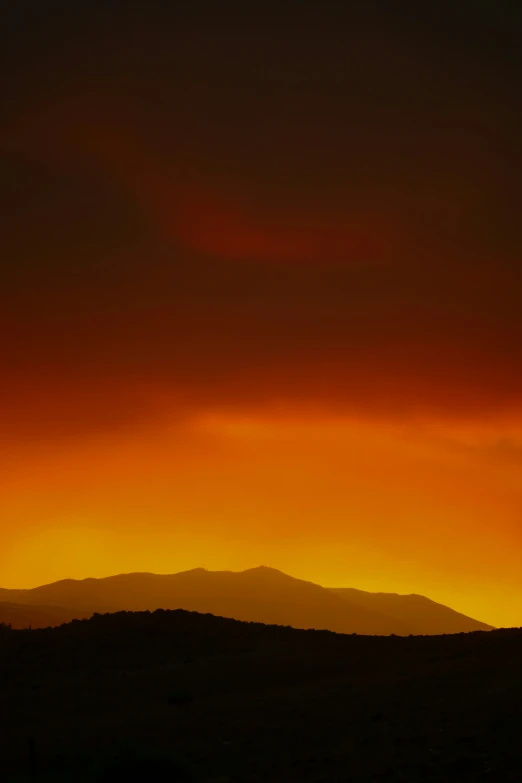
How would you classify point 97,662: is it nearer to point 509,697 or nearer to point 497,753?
point 509,697

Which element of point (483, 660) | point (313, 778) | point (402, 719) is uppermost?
point (483, 660)

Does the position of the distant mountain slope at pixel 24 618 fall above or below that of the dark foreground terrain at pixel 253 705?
above

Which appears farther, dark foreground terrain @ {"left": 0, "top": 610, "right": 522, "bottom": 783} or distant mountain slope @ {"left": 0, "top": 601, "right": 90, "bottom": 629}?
distant mountain slope @ {"left": 0, "top": 601, "right": 90, "bottom": 629}

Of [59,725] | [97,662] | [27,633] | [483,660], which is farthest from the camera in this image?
[27,633]

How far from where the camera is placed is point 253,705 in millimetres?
24953

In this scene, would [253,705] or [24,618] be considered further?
[24,618]

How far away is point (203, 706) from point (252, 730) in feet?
15.4

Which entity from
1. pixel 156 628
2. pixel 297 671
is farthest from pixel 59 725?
pixel 156 628

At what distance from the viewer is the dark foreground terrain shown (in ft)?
58.0

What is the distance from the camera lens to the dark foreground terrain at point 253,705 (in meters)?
17.7

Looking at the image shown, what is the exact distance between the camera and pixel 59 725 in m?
24.6

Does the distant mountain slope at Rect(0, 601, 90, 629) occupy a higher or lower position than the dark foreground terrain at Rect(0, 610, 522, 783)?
higher

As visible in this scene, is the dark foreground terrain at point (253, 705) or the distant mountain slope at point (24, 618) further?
the distant mountain slope at point (24, 618)

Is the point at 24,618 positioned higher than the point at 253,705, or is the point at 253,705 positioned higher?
the point at 24,618
